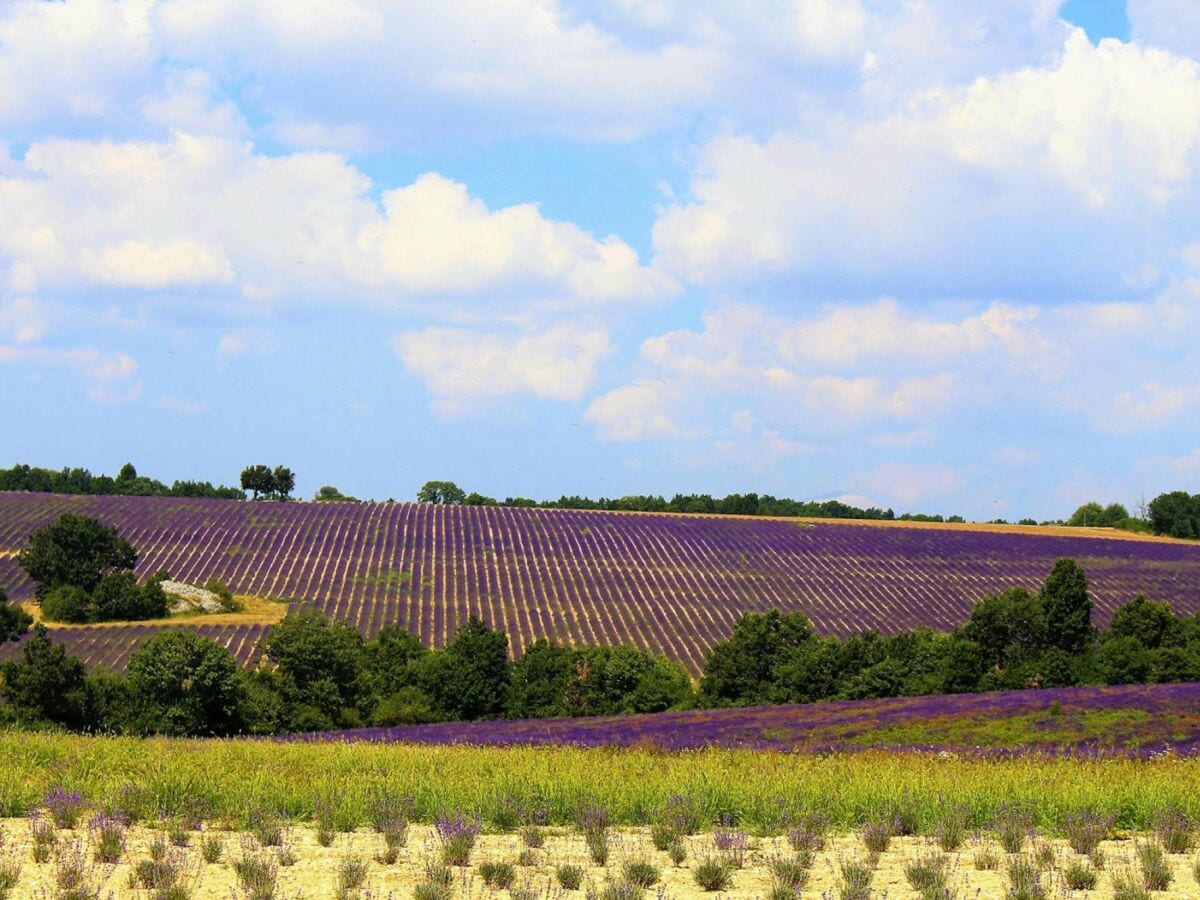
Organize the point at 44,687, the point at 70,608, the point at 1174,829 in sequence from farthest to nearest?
the point at 70,608
the point at 44,687
the point at 1174,829

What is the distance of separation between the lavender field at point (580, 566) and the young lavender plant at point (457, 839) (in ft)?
187

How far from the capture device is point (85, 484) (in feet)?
486

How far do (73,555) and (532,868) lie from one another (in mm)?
74885

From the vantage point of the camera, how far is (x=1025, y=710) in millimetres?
34438

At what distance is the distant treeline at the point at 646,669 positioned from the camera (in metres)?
45.7

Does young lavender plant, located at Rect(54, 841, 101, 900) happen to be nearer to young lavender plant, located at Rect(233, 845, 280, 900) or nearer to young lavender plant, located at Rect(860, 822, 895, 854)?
young lavender plant, located at Rect(233, 845, 280, 900)

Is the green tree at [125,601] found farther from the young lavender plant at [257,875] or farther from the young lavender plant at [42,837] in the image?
the young lavender plant at [257,875]

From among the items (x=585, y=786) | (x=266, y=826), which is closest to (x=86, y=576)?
(x=585, y=786)

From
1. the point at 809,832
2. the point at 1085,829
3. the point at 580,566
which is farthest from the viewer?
the point at 580,566

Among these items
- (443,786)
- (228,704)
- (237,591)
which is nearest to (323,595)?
(237,591)

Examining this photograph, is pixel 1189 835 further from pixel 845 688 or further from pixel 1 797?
pixel 845 688

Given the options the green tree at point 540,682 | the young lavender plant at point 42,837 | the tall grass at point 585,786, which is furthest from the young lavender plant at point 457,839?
the green tree at point 540,682

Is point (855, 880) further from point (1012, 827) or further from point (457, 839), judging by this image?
point (457, 839)

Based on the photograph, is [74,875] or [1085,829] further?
[1085,829]
